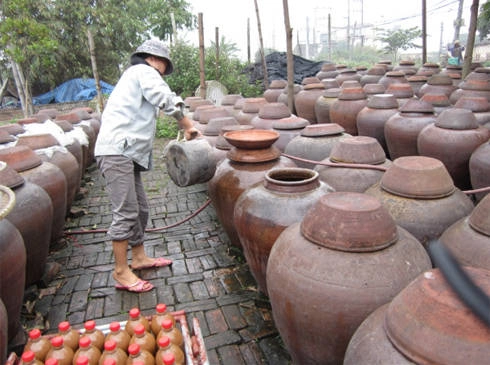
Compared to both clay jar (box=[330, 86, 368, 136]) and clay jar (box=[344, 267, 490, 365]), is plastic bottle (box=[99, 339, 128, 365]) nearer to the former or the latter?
clay jar (box=[344, 267, 490, 365])

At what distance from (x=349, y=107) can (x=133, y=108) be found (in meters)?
4.53

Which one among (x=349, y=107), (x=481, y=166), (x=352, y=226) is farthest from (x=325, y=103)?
(x=352, y=226)

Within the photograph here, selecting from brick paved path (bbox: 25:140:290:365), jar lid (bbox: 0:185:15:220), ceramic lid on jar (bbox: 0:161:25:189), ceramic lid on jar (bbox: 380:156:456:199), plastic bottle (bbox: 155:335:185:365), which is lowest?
brick paved path (bbox: 25:140:290:365)

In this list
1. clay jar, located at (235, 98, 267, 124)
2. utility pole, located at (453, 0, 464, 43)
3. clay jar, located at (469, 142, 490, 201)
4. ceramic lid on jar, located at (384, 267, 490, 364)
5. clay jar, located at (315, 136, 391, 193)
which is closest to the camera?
ceramic lid on jar, located at (384, 267, 490, 364)

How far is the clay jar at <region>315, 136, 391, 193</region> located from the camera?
Result: 3506mm

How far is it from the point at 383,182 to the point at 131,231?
2.06 metres

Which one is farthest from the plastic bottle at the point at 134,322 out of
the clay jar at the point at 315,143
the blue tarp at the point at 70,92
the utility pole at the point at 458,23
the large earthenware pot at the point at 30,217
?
the utility pole at the point at 458,23

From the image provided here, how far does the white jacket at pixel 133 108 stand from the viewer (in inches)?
124

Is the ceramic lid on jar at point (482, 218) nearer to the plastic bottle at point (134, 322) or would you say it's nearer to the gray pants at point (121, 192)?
the plastic bottle at point (134, 322)

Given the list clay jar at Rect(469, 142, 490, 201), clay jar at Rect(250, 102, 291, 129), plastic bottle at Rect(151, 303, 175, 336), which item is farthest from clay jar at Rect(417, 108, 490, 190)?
plastic bottle at Rect(151, 303, 175, 336)

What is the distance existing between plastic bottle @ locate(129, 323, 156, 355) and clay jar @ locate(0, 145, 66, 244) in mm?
1909

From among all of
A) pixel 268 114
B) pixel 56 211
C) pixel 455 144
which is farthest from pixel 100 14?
pixel 455 144

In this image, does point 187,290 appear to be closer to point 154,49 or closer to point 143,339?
point 143,339

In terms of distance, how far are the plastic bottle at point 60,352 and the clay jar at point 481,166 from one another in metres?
3.74
